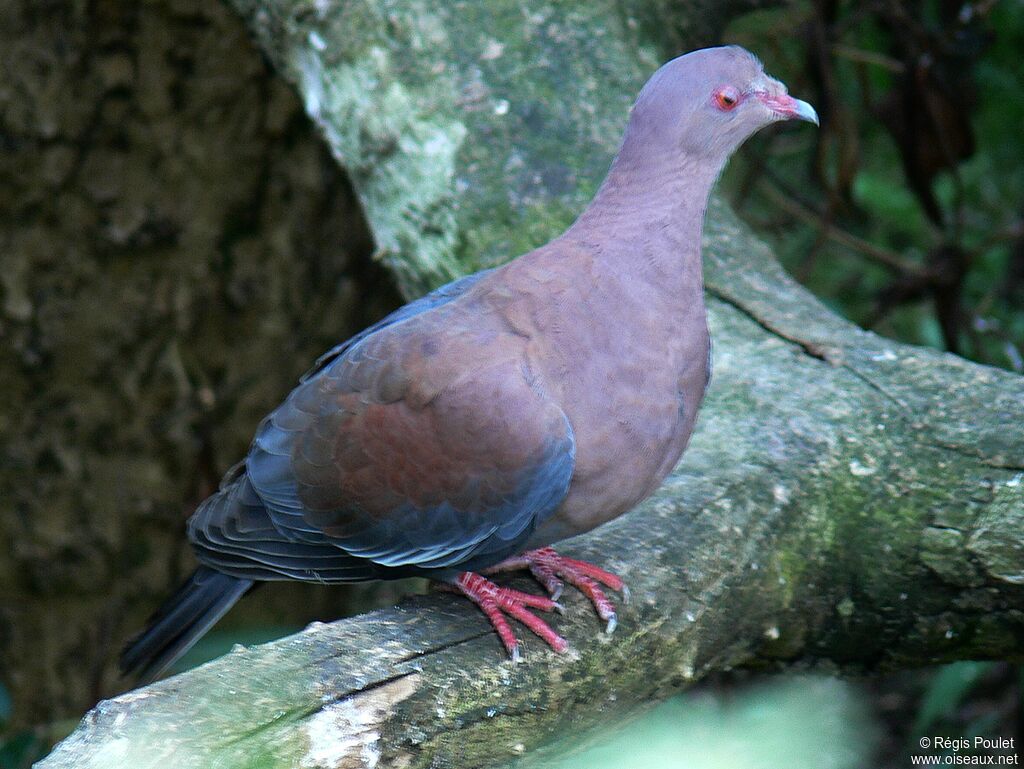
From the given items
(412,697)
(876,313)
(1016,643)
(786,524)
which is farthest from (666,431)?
(876,313)

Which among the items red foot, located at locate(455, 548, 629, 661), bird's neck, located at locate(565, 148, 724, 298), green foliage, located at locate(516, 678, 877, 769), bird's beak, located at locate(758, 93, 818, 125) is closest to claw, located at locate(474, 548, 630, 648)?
red foot, located at locate(455, 548, 629, 661)

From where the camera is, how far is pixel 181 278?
138 inches

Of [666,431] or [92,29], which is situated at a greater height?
[92,29]

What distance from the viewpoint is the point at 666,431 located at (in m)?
1.82

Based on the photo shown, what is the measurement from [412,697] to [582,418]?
0.51 meters

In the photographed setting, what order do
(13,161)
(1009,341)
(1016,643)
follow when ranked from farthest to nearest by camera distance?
1. (1009,341)
2. (13,161)
3. (1016,643)

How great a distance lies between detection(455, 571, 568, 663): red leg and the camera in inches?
69.4

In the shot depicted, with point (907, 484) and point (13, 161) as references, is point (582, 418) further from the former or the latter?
point (13, 161)

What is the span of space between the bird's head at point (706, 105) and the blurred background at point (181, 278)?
152cm

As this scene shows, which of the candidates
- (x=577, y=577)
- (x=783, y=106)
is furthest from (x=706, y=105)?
(x=577, y=577)

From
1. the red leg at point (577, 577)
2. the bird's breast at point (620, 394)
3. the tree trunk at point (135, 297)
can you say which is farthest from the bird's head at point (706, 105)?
the tree trunk at point (135, 297)

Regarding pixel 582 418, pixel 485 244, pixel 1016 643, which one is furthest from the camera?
pixel 485 244

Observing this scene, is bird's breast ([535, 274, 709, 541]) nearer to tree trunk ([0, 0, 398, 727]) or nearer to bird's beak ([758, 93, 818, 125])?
bird's beak ([758, 93, 818, 125])

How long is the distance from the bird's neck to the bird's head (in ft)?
0.10
